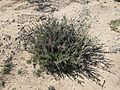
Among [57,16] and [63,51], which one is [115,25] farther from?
[63,51]

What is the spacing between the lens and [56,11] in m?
5.75

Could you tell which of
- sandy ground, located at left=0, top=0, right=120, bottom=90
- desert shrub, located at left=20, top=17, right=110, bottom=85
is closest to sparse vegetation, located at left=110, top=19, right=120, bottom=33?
sandy ground, located at left=0, top=0, right=120, bottom=90

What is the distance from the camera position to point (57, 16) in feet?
18.2

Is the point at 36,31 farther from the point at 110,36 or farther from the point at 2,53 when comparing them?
the point at 110,36

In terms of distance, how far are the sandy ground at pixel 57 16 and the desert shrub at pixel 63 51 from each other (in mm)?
139

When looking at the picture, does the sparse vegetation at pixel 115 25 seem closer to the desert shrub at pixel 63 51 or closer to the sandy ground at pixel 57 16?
the sandy ground at pixel 57 16

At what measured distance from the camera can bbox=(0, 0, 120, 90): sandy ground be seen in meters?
4.29

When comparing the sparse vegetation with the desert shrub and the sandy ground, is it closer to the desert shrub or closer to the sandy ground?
the sandy ground

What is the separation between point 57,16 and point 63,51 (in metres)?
1.26

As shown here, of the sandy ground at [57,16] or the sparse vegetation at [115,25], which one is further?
the sparse vegetation at [115,25]

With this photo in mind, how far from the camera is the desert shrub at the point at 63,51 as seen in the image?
14.5 feet

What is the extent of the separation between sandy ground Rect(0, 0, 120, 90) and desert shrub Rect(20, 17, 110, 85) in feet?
0.46

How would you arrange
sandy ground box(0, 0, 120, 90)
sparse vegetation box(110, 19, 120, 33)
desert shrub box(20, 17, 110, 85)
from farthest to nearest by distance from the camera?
sparse vegetation box(110, 19, 120, 33) < desert shrub box(20, 17, 110, 85) < sandy ground box(0, 0, 120, 90)

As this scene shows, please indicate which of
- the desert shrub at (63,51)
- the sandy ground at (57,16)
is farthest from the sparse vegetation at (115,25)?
the desert shrub at (63,51)
